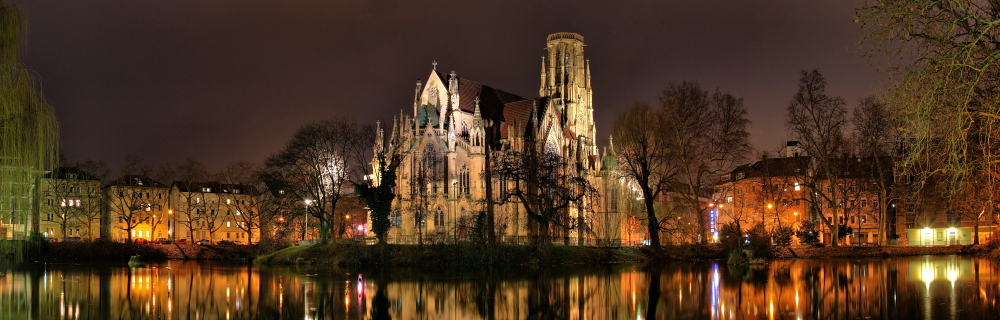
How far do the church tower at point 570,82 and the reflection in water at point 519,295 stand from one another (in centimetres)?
5512

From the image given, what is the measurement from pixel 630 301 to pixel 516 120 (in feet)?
197

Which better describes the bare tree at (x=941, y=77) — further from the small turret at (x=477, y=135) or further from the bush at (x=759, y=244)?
the small turret at (x=477, y=135)

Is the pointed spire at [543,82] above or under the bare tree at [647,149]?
above

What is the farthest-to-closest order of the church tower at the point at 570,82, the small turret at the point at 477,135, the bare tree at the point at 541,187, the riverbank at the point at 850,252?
the church tower at the point at 570,82, the small turret at the point at 477,135, the riverbank at the point at 850,252, the bare tree at the point at 541,187

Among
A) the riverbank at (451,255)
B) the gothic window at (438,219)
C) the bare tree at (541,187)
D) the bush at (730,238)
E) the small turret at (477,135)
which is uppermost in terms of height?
the small turret at (477,135)

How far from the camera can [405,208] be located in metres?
71.8

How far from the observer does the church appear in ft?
231

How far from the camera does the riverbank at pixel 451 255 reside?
46250 millimetres

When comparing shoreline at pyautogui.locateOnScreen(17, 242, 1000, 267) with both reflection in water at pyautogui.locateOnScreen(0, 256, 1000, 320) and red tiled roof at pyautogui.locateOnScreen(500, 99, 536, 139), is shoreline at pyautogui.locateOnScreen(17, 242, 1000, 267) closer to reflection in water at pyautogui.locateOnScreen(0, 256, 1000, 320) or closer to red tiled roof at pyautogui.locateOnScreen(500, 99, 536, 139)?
reflection in water at pyautogui.locateOnScreen(0, 256, 1000, 320)

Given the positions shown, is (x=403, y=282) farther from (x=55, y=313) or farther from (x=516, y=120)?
(x=516, y=120)

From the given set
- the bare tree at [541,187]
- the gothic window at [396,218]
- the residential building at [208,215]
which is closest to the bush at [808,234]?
the bare tree at [541,187]

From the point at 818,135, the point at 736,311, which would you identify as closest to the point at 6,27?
the point at 736,311

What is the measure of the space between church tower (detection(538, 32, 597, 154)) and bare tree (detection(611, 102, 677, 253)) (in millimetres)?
40539

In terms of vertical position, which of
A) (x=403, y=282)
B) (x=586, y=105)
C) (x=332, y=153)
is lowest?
(x=403, y=282)
